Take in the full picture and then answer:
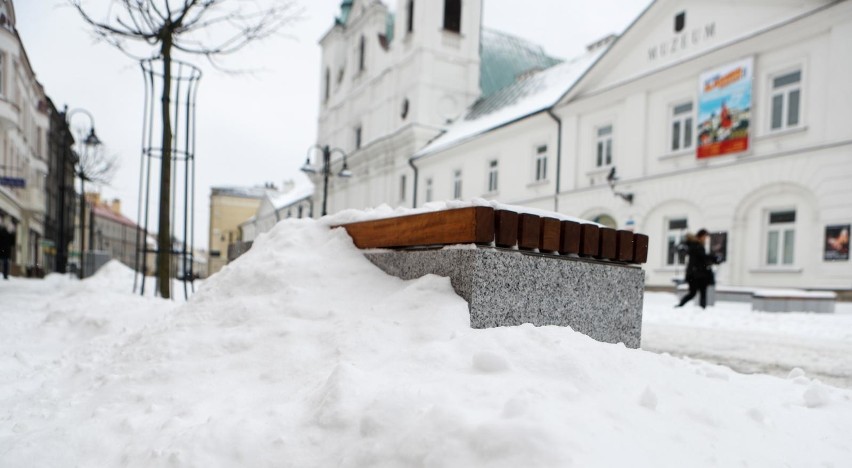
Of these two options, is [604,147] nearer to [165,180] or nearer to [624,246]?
[165,180]

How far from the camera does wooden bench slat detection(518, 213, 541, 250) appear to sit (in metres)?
2.83

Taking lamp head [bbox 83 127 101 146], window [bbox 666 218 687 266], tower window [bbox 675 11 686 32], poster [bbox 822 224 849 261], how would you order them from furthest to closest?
tower window [bbox 675 11 686 32] → window [bbox 666 218 687 266] → lamp head [bbox 83 127 101 146] → poster [bbox 822 224 849 261]

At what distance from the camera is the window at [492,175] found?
958 inches

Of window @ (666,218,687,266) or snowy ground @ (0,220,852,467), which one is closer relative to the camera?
snowy ground @ (0,220,852,467)

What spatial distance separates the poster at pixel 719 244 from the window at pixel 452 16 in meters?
19.7

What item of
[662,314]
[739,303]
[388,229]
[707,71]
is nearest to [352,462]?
[388,229]

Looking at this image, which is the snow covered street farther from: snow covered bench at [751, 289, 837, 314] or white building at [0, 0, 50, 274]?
white building at [0, 0, 50, 274]

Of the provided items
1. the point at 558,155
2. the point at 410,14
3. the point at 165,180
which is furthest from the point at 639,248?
the point at 410,14

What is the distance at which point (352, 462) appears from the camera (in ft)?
5.64

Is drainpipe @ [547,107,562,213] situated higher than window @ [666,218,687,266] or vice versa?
drainpipe @ [547,107,562,213]

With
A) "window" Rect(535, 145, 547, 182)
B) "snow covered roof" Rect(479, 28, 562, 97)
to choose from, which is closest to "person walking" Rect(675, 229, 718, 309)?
"window" Rect(535, 145, 547, 182)

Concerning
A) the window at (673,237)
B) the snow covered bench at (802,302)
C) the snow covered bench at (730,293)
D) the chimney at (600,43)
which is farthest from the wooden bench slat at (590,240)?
the chimney at (600,43)

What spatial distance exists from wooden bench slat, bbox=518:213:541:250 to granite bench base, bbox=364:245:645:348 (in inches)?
2.3

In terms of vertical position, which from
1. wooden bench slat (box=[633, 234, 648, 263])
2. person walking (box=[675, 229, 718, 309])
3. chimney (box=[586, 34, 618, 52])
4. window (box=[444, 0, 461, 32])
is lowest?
person walking (box=[675, 229, 718, 309])
